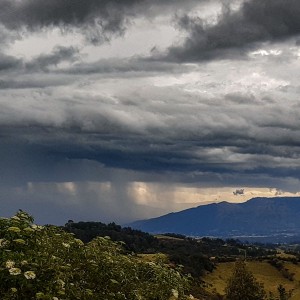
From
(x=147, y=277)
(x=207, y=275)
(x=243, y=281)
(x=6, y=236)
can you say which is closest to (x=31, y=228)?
(x=6, y=236)

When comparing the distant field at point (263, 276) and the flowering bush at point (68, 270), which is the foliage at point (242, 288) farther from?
the flowering bush at point (68, 270)

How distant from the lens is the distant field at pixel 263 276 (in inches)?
6068

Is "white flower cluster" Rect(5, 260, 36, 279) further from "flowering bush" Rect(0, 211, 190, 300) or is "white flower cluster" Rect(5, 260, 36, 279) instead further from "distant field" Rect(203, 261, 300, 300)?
"distant field" Rect(203, 261, 300, 300)

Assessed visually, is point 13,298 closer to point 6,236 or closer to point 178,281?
point 6,236

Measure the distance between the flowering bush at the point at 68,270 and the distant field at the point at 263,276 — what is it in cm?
13348

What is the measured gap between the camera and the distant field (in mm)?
154125

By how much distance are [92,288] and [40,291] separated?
1839 millimetres

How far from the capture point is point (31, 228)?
1227cm

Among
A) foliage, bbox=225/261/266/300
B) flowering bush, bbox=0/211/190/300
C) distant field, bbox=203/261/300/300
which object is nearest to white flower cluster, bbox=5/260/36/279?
flowering bush, bbox=0/211/190/300

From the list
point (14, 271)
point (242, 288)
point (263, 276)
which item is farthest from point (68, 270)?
point (263, 276)

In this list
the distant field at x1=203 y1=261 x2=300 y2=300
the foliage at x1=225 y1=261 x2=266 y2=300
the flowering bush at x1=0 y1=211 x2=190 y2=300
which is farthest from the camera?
the distant field at x1=203 y1=261 x2=300 y2=300

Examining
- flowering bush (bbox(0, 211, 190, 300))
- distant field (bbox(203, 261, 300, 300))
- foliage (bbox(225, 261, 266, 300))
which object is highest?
flowering bush (bbox(0, 211, 190, 300))

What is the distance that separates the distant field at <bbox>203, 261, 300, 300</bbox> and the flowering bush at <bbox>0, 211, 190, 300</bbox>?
13348cm

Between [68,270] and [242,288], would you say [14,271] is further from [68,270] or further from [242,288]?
[242,288]
